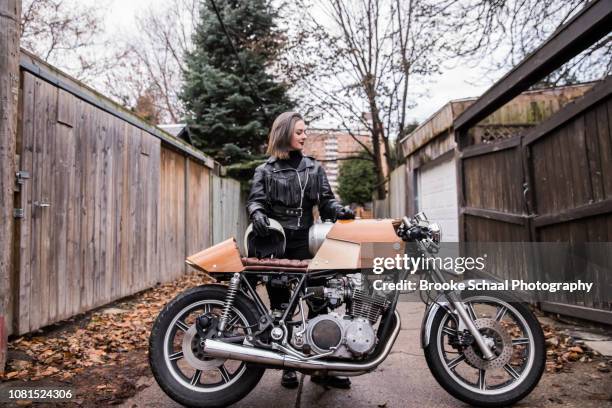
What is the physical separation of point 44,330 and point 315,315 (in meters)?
2.79

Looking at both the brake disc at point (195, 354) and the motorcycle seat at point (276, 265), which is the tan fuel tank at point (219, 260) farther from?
the brake disc at point (195, 354)

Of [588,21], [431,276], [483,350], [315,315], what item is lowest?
[483,350]

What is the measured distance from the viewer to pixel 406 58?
47.9 ft

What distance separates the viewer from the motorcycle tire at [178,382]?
2.52 m

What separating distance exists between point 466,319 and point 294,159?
1.55 m

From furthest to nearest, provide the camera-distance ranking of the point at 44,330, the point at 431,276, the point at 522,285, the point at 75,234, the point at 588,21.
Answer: the point at 522,285, the point at 75,234, the point at 44,330, the point at 588,21, the point at 431,276

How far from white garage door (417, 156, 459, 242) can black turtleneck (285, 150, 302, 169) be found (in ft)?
16.7

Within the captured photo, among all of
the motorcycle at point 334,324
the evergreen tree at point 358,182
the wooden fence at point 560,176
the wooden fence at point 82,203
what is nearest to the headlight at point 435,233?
the motorcycle at point 334,324

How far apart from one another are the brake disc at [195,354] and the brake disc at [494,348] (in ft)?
4.86

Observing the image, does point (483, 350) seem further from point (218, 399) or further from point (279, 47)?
point (279, 47)

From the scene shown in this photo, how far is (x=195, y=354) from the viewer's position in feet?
8.57

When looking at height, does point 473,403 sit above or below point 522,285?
below

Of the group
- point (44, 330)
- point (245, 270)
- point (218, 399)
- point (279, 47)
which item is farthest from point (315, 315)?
point (279, 47)

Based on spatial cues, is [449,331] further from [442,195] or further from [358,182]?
[358,182]
